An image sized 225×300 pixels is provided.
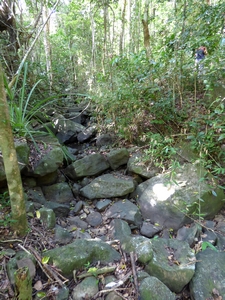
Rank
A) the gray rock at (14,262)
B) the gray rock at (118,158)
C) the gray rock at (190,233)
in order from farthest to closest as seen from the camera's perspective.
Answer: the gray rock at (118,158) < the gray rock at (190,233) < the gray rock at (14,262)

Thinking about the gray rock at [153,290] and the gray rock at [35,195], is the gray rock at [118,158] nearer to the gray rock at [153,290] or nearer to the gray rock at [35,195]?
the gray rock at [35,195]

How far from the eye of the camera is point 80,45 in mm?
8648

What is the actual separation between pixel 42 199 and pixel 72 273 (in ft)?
3.93

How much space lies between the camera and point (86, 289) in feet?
5.12

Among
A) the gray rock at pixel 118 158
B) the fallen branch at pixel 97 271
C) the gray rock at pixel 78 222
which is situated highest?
the gray rock at pixel 118 158

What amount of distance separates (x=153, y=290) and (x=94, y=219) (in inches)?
49.3

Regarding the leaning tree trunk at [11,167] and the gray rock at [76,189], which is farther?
the gray rock at [76,189]

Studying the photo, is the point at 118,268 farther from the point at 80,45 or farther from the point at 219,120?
the point at 80,45

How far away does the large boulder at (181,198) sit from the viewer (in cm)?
249

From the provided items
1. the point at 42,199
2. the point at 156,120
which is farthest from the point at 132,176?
the point at 42,199

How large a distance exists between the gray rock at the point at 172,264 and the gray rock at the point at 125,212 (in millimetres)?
563

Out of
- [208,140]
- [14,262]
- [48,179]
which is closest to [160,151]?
[208,140]

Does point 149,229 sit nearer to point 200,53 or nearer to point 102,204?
point 102,204

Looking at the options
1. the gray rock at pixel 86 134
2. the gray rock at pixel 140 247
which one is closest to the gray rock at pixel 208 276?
the gray rock at pixel 140 247
